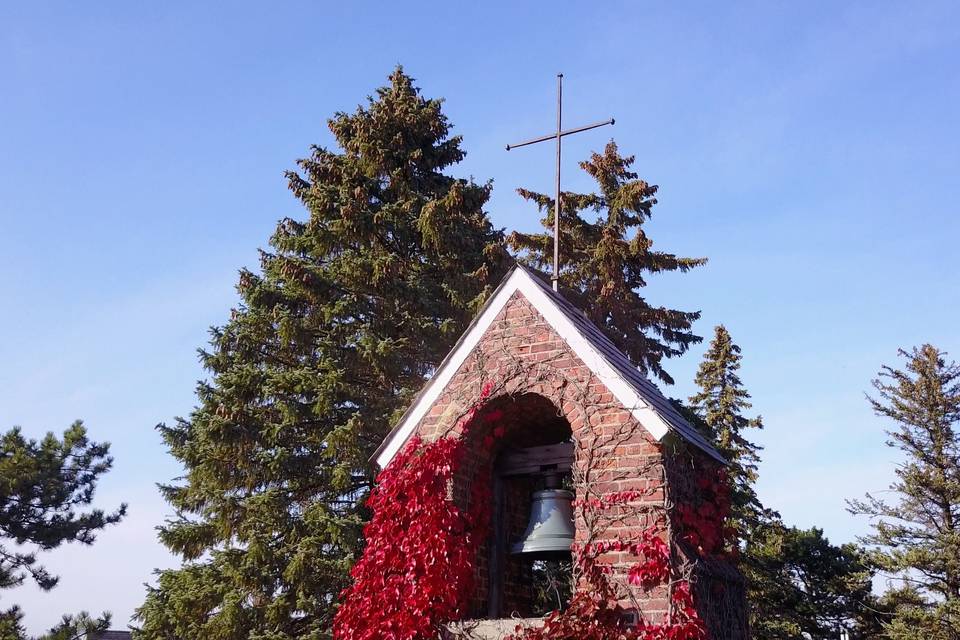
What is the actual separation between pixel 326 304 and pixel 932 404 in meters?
19.7

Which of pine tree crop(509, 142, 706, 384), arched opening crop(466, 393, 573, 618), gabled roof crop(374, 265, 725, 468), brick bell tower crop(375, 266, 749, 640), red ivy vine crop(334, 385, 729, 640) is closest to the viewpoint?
red ivy vine crop(334, 385, 729, 640)

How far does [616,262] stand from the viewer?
19.3 m

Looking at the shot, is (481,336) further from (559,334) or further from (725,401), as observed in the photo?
(725,401)

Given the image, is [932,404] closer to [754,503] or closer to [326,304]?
Result: [754,503]

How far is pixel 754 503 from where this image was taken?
2673 cm

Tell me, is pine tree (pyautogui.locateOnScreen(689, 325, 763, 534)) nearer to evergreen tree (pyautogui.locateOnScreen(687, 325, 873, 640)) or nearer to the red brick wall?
evergreen tree (pyautogui.locateOnScreen(687, 325, 873, 640))

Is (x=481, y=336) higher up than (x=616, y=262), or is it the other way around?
(x=616, y=262)

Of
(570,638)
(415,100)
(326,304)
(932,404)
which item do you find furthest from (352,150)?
(932,404)

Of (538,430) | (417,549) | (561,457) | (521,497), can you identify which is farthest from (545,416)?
(417,549)

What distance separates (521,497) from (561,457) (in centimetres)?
86

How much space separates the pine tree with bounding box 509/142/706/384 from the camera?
18.9 metres

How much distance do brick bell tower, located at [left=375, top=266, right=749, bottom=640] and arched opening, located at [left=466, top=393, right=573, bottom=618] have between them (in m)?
0.01

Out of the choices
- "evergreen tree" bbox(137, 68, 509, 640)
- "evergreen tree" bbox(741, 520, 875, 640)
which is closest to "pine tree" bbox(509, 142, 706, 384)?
"evergreen tree" bbox(137, 68, 509, 640)

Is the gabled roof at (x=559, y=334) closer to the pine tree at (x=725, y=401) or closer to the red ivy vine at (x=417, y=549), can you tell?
the red ivy vine at (x=417, y=549)
